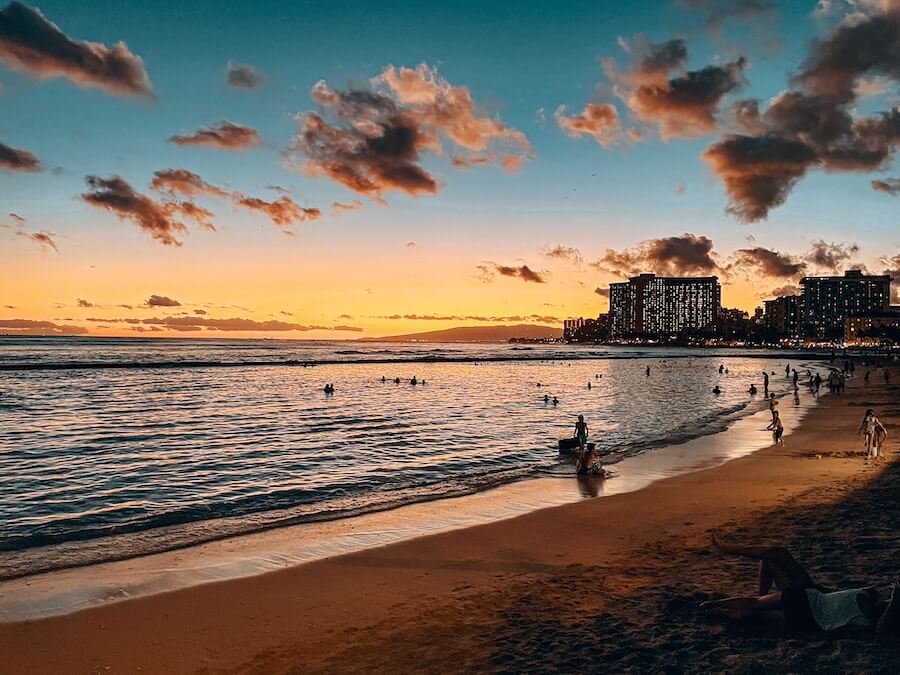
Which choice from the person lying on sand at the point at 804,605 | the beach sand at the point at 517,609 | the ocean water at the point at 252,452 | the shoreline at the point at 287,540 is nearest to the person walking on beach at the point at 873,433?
the shoreline at the point at 287,540

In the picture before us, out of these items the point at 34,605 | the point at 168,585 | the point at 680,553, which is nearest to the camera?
the point at 34,605

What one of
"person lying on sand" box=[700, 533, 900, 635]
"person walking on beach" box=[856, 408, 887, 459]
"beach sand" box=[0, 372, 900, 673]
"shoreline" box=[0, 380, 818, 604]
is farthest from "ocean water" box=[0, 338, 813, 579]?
"person lying on sand" box=[700, 533, 900, 635]

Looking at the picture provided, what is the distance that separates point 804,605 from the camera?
6855 millimetres

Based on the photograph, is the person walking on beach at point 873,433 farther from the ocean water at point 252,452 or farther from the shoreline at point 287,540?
the ocean water at point 252,452

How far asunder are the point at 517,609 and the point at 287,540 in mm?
6020

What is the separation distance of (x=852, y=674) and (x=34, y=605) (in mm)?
10973

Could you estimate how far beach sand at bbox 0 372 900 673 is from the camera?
6742 mm

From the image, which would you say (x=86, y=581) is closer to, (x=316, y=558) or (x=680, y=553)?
(x=316, y=558)

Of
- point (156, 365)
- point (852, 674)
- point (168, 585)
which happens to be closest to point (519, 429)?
point (168, 585)

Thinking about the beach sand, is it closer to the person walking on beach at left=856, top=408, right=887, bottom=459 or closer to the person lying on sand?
the person lying on sand

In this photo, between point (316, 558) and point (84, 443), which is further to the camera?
point (84, 443)

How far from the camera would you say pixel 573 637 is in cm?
728

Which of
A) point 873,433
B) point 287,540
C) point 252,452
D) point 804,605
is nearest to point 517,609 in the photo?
point 804,605

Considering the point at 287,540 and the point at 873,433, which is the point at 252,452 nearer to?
the point at 287,540
